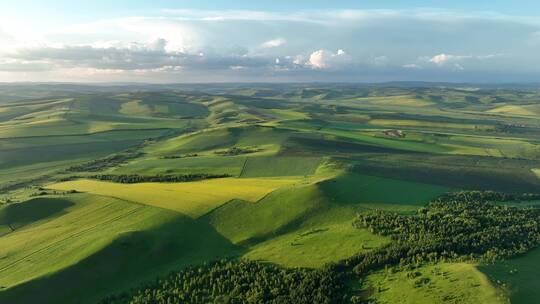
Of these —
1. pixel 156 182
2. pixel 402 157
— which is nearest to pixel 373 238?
pixel 156 182

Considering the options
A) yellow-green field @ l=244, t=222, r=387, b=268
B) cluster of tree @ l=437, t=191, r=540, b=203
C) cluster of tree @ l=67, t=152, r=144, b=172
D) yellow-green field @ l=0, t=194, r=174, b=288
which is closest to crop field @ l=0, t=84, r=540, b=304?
yellow-green field @ l=244, t=222, r=387, b=268

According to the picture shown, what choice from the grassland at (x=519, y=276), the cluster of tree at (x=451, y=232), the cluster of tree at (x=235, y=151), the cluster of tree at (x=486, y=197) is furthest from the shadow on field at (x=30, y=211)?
the cluster of tree at (x=486, y=197)

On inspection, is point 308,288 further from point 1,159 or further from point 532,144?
point 532,144

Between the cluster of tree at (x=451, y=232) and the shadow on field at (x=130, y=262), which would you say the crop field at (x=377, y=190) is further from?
the shadow on field at (x=130, y=262)

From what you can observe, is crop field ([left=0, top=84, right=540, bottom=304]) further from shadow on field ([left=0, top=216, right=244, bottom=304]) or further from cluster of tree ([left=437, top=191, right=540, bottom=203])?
cluster of tree ([left=437, top=191, right=540, bottom=203])

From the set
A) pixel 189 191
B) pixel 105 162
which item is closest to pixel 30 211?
pixel 189 191
